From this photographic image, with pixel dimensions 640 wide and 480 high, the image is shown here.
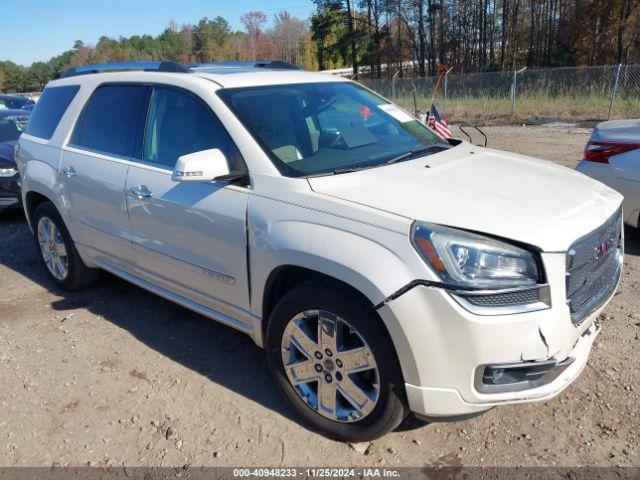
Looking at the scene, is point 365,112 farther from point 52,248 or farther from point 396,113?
point 52,248

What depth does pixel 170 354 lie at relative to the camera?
12.3 feet

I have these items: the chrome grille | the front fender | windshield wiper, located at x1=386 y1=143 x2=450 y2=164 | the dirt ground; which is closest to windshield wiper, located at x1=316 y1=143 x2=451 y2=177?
windshield wiper, located at x1=386 y1=143 x2=450 y2=164

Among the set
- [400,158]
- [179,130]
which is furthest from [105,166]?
[400,158]

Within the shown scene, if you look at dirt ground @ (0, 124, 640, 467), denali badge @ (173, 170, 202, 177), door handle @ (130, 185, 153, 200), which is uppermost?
denali badge @ (173, 170, 202, 177)

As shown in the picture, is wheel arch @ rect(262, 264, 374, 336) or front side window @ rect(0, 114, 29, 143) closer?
wheel arch @ rect(262, 264, 374, 336)

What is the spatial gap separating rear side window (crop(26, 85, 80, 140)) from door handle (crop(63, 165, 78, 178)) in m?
0.53

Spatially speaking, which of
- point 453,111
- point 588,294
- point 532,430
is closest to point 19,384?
point 532,430

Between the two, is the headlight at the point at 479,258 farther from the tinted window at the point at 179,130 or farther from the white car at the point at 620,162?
the white car at the point at 620,162

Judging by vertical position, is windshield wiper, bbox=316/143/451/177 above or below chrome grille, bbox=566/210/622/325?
above

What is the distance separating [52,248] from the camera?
4.84 m

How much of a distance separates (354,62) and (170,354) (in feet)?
146

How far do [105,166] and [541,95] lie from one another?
1890 cm

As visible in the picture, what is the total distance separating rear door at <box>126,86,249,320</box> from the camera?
118 inches

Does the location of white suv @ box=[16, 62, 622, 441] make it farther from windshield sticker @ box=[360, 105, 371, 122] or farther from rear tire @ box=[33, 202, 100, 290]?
rear tire @ box=[33, 202, 100, 290]
